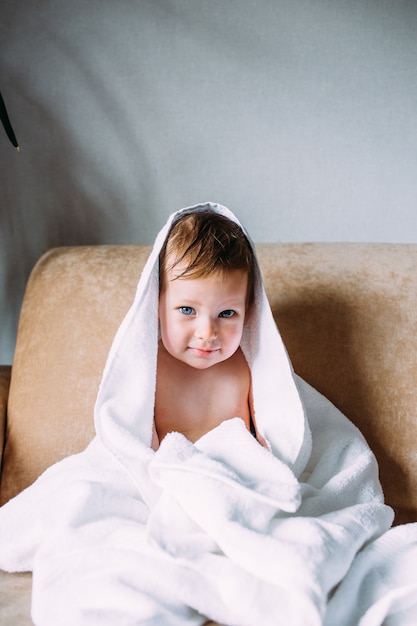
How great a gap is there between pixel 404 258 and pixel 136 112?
2.57 ft

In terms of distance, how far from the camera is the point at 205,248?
111 centimetres

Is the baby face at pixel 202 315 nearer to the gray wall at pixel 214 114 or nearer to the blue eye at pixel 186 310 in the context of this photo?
the blue eye at pixel 186 310

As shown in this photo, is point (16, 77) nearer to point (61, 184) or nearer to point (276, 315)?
point (61, 184)

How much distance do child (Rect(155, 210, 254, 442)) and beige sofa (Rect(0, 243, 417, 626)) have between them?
0.19 m

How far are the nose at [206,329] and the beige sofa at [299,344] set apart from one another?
307 mm

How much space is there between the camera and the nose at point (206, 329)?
1.10 metres

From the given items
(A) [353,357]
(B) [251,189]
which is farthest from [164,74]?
(A) [353,357]

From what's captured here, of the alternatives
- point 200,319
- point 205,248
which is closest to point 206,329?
point 200,319

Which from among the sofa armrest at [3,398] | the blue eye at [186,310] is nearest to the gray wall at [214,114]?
the sofa armrest at [3,398]

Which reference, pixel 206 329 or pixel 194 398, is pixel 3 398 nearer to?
pixel 194 398

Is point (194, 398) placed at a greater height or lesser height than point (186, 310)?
lesser

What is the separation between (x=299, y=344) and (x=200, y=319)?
0.34 meters

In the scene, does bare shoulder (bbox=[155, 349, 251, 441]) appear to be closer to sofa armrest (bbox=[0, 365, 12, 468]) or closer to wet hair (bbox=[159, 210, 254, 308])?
wet hair (bbox=[159, 210, 254, 308])

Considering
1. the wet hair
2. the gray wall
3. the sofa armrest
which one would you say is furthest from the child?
the gray wall
